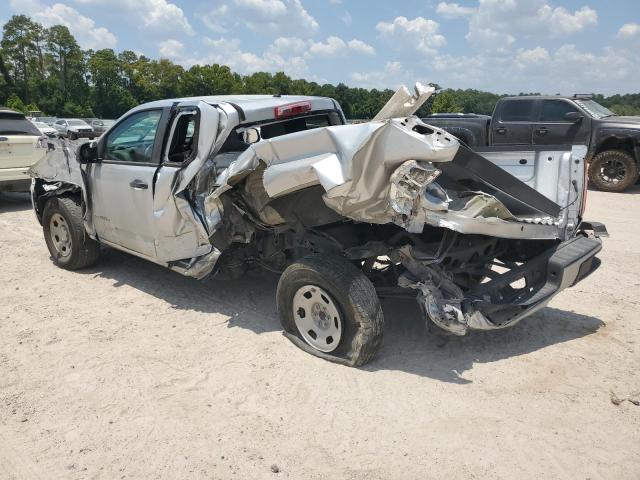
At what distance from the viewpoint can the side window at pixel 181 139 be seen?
4723mm

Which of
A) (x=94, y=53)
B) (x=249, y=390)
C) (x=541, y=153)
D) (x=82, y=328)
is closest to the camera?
(x=249, y=390)

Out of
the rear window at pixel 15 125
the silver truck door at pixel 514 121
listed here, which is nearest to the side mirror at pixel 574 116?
the silver truck door at pixel 514 121

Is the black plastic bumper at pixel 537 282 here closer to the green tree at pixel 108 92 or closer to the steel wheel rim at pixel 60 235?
the steel wheel rim at pixel 60 235

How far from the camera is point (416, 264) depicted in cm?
366

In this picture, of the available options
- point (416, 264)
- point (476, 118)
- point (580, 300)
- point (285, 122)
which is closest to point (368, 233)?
point (416, 264)

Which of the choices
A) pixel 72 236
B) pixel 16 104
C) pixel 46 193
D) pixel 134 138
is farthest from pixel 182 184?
pixel 16 104

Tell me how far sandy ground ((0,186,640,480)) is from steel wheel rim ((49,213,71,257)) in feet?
2.89

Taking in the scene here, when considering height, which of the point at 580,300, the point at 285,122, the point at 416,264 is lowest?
the point at 580,300

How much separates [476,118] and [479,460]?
36.1ft

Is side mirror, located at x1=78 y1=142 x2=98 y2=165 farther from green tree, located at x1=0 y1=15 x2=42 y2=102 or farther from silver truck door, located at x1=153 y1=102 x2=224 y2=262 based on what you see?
green tree, located at x1=0 y1=15 x2=42 y2=102

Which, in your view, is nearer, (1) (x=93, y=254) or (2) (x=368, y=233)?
(2) (x=368, y=233)

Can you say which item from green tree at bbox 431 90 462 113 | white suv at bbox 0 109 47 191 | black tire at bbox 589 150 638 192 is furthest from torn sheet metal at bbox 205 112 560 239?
green tree at bbox 431 90 462 113

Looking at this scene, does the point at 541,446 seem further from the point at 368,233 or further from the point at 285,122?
the point at 285,122

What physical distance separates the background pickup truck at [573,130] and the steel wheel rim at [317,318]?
742 centimetres
